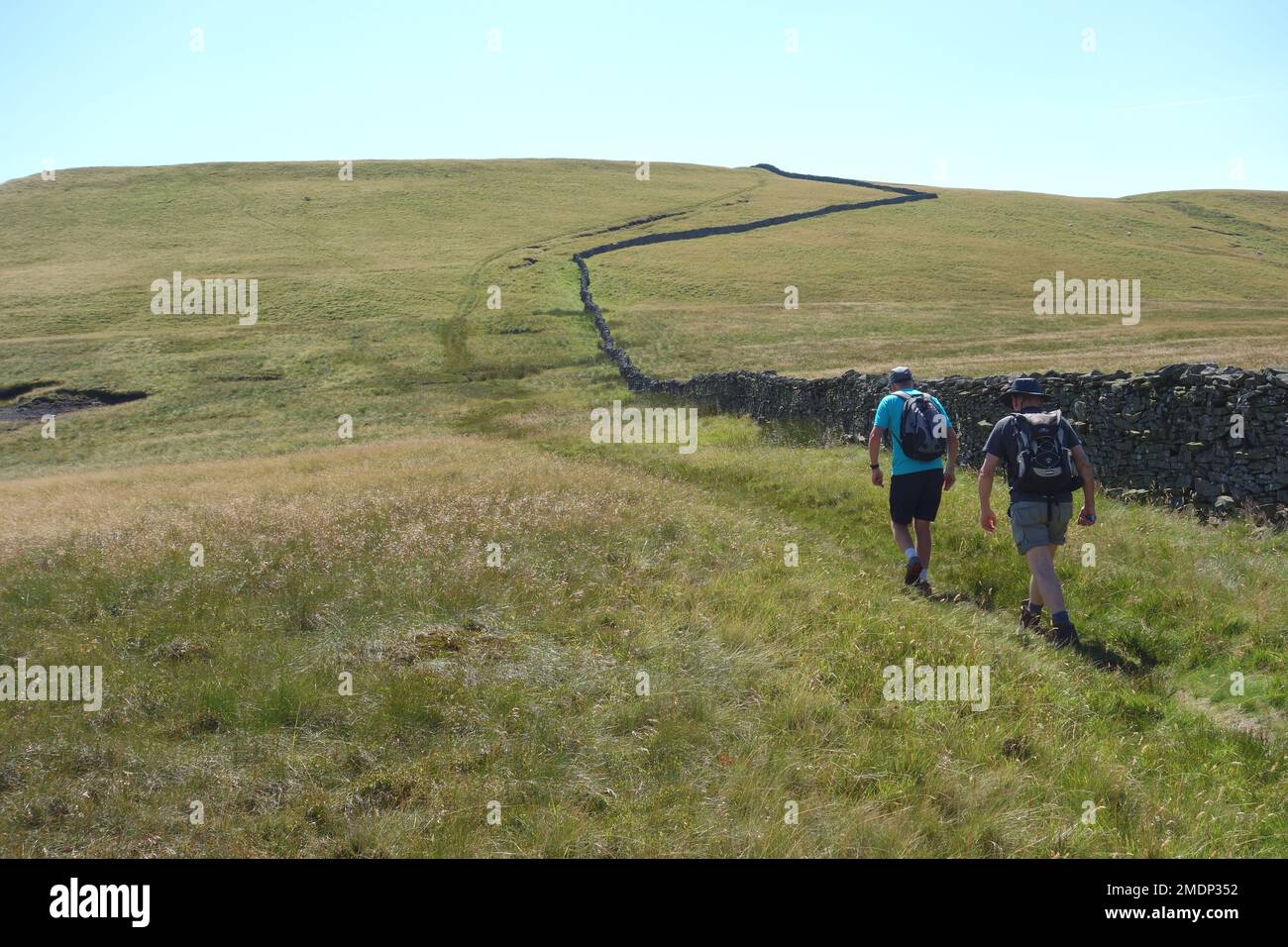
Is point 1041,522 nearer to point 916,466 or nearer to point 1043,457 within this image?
point 1043,457

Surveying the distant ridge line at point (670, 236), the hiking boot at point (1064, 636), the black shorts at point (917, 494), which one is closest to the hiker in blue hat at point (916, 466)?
the black shorts at point (917, 494)

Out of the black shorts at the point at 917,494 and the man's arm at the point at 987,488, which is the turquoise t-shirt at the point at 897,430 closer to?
the black shorts at the point at 917,494

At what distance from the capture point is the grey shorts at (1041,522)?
7.57 metres

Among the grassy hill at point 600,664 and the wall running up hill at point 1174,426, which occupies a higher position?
the wall running up hill at point 1174,426

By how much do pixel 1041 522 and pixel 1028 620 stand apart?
0.91m

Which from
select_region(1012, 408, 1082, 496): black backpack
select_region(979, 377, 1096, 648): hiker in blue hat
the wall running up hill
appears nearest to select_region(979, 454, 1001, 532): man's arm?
select_region(979, 377, 1096, 648): hiker in blue hat

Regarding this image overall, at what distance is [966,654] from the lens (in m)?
6.50

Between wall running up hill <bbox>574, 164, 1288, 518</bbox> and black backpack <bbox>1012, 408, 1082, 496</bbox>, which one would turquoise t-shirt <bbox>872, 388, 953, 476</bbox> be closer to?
black backpack <bbox>1012, 408, 1082, 496</bbox>

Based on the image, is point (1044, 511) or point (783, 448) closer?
point (1044, 511)

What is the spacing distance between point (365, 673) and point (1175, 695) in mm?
5789

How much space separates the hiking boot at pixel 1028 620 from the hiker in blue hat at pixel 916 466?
1.14 metres

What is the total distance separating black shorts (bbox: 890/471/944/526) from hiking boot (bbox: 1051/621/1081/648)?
6.59ft

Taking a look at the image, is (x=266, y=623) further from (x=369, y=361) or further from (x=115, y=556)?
(x=369, y=361)
